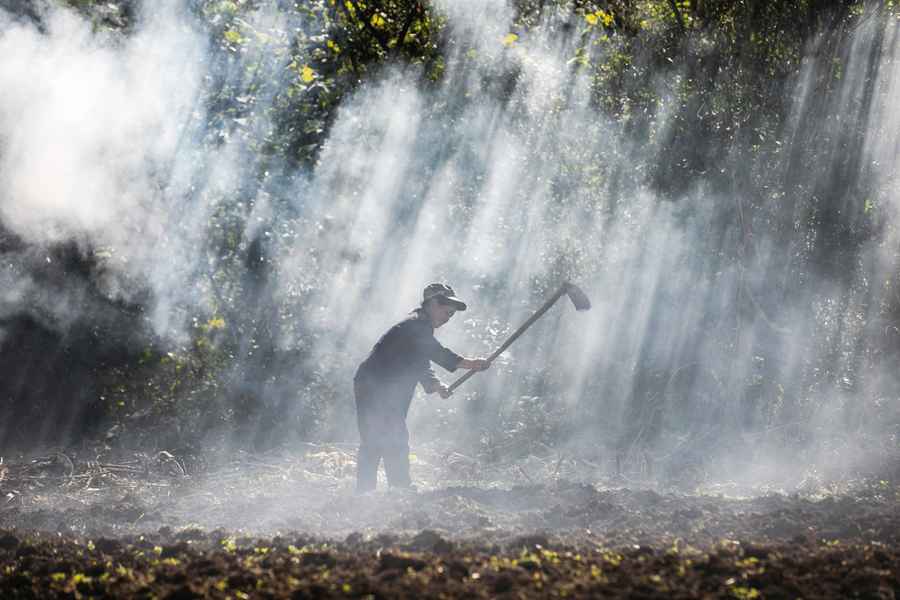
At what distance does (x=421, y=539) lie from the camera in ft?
14.1

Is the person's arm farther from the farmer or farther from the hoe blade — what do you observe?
the hoe blade

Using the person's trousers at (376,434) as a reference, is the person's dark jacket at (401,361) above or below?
above

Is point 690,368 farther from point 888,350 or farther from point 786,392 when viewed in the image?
point 888,350

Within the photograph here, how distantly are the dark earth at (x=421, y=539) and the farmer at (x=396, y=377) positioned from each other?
1.38ft

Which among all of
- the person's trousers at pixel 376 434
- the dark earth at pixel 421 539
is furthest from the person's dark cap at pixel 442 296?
the dark earth at pixel 421 539

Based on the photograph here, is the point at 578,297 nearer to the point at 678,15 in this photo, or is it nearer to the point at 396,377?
the point at 396,377

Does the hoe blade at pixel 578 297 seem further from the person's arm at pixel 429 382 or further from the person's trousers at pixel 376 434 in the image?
the person's trousers at pixel 376 434

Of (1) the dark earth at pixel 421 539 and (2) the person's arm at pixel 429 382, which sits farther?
(2) the person's arm at pixel 429 382

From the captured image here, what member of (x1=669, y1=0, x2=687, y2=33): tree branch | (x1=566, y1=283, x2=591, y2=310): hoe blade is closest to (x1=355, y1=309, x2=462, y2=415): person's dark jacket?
(x1=566, y1=283, x2=591, y2=310): hoe blade

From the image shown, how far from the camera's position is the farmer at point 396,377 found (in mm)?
6738

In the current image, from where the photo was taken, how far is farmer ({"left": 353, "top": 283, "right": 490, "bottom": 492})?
22.1 feet

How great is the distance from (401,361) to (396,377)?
0.47 feet

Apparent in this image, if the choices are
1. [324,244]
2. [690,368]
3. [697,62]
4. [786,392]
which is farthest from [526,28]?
[786,392]

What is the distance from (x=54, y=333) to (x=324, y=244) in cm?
329
